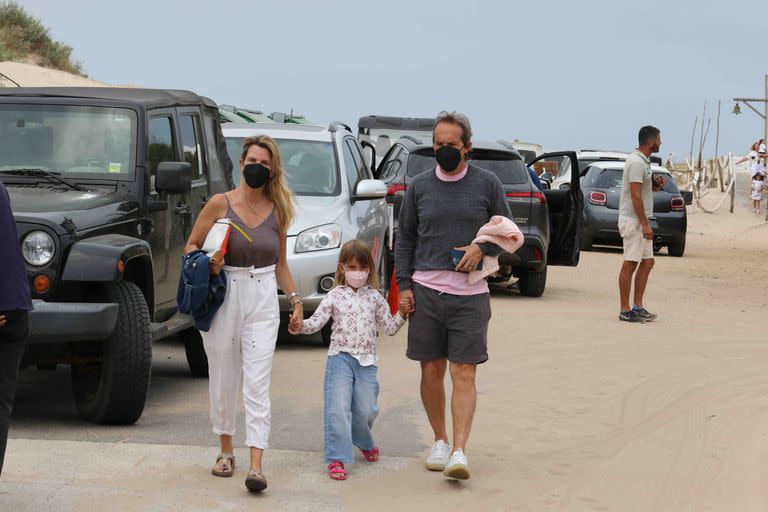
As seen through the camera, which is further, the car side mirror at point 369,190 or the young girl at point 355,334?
the car side mirror at point 369,190

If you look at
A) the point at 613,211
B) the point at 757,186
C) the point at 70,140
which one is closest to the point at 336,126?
the point at 70,140

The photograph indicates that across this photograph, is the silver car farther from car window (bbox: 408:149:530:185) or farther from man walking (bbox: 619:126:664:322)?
man walking (bbox: 619:126:664:322)

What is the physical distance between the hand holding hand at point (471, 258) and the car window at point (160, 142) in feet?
8.87

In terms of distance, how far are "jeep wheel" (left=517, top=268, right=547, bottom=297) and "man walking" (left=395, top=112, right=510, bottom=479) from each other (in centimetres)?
983

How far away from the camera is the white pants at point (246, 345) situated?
23.4 feet

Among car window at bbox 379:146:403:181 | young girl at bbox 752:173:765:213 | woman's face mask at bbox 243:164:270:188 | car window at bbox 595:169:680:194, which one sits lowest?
young girl at bbox 752:173:765:213

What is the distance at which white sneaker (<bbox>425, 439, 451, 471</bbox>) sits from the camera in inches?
301

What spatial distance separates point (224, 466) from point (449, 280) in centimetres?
148

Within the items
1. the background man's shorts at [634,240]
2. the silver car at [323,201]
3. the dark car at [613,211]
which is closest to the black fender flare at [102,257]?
the silver car at [323,201]

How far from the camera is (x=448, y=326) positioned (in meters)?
7.56

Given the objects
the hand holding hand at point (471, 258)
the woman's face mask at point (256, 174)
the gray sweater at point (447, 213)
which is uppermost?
the woman's face mask at point (256, 174)

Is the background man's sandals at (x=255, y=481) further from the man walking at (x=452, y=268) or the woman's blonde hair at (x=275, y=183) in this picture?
the woman's blonde hair at (x=275, y=183)

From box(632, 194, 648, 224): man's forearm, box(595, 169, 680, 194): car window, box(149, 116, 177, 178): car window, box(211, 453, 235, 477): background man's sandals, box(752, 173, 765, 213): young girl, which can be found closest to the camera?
box(211, 453, 235, 477): background man's sandals

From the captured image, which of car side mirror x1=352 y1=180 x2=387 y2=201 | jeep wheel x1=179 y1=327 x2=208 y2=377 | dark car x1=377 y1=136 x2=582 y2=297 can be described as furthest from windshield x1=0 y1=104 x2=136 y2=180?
dark car x1=377 y1=136 x2=582 y2=297
